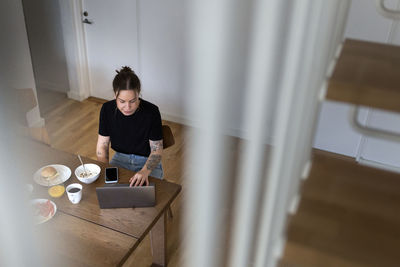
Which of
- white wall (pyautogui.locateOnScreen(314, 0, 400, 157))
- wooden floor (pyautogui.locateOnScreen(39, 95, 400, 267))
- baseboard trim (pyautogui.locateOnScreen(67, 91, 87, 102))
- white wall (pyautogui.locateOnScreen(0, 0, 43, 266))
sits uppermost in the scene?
white wall (pyautogui.locateOnScreen(0, 0, 43, 266))

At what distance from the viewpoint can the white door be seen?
3.69 m

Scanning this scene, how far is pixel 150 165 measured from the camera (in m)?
2.16

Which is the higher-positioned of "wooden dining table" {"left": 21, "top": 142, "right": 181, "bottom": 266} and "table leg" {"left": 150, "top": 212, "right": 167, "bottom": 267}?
→ "wooden dining table" {"left": 21, "top": 142, "right": 181, "bottom": 266}

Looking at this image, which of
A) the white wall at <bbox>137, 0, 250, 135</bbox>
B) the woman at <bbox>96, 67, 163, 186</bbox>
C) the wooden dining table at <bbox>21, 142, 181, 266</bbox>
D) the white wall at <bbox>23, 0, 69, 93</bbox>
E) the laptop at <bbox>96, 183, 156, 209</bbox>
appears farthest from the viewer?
the white wall at <bbox>23, 0, 69, 93</bbox>

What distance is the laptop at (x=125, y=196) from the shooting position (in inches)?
67.3

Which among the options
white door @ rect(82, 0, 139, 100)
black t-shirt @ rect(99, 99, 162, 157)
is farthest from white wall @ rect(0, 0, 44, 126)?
white door @ rect(82, 0, 139, 100)

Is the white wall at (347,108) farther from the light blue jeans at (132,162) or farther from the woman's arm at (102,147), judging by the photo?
the woman's arm at (102,147)

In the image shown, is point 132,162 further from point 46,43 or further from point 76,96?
point 46,43

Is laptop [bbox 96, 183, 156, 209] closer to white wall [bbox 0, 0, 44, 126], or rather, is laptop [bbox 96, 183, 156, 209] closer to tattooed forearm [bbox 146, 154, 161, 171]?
tattooed forearm [bbox 146, 154, 161, 171]

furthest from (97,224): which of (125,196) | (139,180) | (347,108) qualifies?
(347,108)

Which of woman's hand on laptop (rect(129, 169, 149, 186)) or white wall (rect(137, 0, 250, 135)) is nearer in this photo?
woman's hand on laptop (rect(129, 169, 149, 186))

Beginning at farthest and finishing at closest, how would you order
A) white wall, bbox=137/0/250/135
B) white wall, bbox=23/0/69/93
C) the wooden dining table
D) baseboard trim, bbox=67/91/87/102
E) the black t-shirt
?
baseboard trim, bbox=67/91/87/102
white wall, bbox=23/0/69/93
white wall, bbox=137/0/250/135
the black t-shirt
the wooden dining table

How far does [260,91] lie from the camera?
30cm

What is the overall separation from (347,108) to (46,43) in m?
2.98
